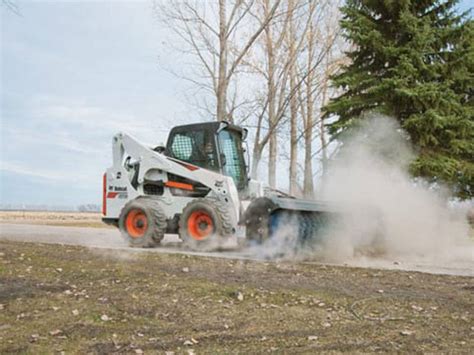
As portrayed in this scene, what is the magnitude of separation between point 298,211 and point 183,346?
5.33 metres

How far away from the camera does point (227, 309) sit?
16.6 ft

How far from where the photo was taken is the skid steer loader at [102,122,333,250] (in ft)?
32.7

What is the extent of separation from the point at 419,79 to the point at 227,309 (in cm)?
1178

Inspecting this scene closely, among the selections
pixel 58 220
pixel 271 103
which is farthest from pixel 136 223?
pixel 58 220

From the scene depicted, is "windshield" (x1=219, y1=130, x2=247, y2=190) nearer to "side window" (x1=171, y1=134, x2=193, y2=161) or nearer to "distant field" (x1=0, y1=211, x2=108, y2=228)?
"side window" (x1=171, y1=134, x2=193, y2=161)

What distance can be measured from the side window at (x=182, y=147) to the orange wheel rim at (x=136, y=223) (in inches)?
59.7

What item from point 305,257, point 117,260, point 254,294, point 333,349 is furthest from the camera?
point 305,257

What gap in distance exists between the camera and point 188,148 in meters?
10.9

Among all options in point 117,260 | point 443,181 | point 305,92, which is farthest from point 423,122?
point 117,260

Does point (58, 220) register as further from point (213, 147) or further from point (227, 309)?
point (227, 309)

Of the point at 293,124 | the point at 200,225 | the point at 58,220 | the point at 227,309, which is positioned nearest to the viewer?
the point at 227,309

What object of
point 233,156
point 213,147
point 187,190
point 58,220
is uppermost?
point 213,147

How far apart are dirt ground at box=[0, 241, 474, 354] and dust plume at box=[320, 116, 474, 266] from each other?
6.47 feet

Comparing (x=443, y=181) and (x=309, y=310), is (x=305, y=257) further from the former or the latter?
(x=443, y=181)
